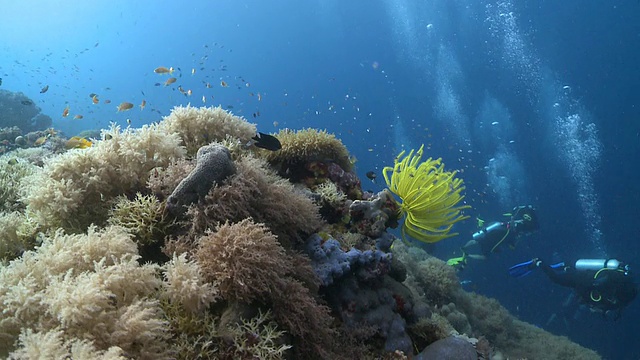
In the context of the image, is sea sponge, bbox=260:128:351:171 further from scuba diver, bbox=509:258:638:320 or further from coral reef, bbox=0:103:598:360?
scuba diver, bbox=509:258:638:320

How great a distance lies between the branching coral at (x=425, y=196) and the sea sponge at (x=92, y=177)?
132 inches

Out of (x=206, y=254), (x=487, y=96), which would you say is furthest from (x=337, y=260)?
(x=487, y=96)

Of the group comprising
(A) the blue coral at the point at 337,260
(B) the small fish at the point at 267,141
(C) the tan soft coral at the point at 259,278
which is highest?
(B) the small fish at the point at 267,141

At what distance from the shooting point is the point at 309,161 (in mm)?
5500

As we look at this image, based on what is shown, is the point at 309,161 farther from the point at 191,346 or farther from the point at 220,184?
the point at 191,346

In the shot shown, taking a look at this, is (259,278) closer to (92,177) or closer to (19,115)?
(92,177)

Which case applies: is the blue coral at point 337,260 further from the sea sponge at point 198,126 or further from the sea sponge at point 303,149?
the sea sponge at point 198,126

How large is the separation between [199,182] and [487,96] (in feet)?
200

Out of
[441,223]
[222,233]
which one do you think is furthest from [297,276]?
[441,223]

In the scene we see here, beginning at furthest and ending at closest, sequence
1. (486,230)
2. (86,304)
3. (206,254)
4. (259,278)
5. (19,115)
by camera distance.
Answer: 1. (19,115)
2. (486,230)
3. (206,254)
4. (259,278)
5. (86,304)

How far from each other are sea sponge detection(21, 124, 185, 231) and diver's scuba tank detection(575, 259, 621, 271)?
1746 centimetres

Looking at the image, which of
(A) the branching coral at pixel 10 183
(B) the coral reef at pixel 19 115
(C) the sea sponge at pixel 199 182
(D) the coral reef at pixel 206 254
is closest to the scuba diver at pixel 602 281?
(D) the coral reef at pixel 206 254

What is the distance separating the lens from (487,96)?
185 ft

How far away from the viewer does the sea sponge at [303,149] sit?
539 cm
